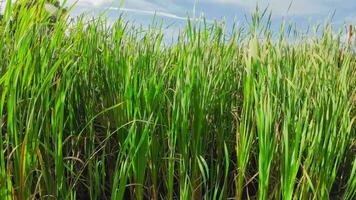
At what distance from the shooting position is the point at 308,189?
1499 mm

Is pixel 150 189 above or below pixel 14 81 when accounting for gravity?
below

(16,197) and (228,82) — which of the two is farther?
(228,82)

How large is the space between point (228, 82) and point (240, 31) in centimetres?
41

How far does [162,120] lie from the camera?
1628 mm

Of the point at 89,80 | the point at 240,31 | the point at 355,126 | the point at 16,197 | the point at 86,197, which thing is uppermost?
the point at 240,31

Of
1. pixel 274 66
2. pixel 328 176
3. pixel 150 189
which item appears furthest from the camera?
pixel 274 66

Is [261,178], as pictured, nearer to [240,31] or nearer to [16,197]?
[16,197]

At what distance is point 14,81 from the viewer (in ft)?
4.37

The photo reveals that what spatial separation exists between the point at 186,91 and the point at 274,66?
42 cm

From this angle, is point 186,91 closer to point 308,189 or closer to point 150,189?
point 150,189

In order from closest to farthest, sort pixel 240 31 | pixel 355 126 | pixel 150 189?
pixel 150 189 < pixel 355 126 < pixel 240 31

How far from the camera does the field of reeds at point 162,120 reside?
4.57ft

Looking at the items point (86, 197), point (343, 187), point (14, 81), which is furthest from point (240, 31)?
point (14, 81)

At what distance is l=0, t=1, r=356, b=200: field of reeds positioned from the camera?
1392mm
